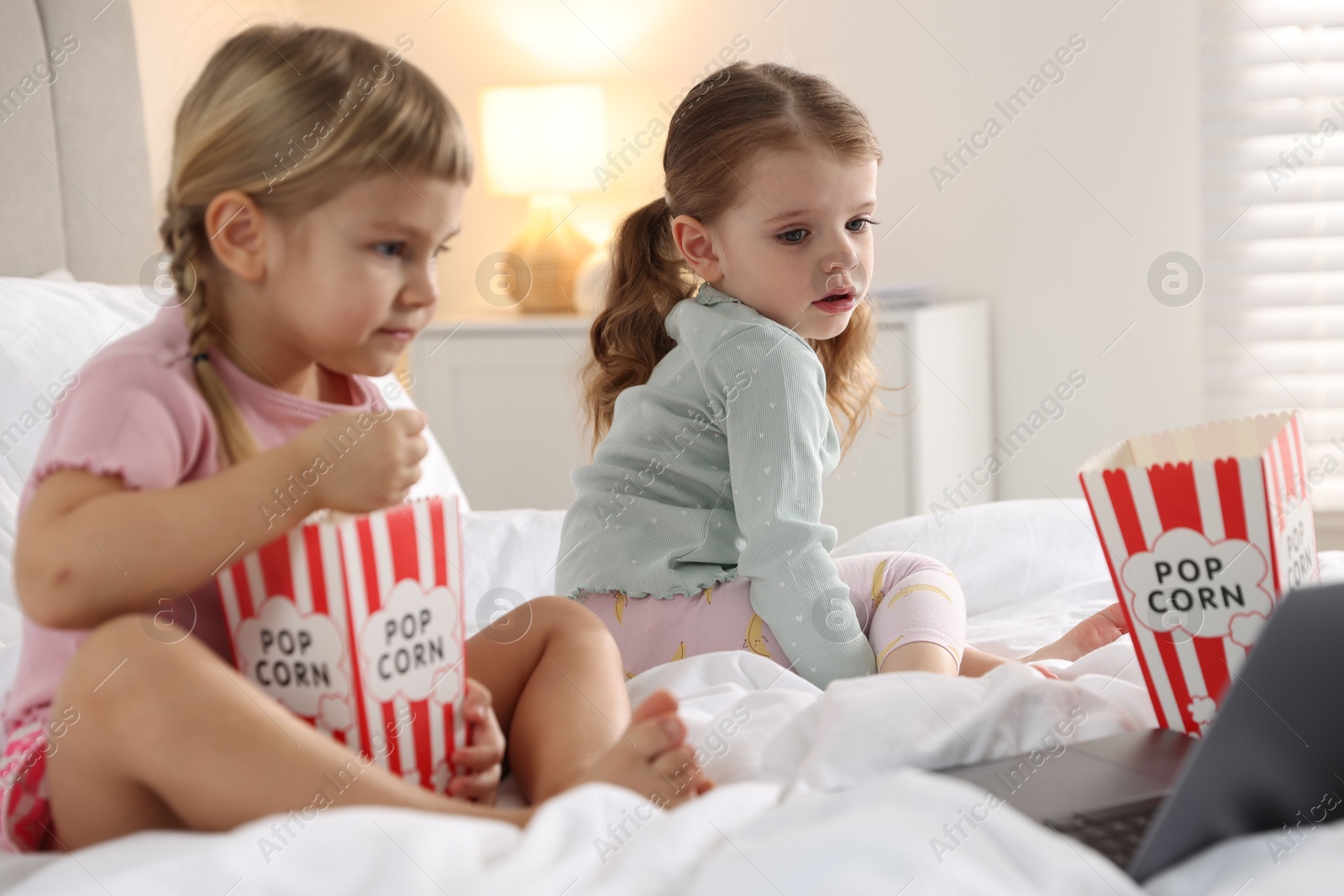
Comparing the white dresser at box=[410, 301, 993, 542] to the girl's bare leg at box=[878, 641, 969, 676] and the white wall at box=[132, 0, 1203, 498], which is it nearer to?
the white wall at box=[132, 0, 1203, 498]

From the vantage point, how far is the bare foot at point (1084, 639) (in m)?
1.06

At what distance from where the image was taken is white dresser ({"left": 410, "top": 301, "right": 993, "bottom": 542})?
221cm

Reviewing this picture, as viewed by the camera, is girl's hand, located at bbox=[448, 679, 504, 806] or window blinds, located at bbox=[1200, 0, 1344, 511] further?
window blinds, located at bbox=[1200, 0, 1344, 511]

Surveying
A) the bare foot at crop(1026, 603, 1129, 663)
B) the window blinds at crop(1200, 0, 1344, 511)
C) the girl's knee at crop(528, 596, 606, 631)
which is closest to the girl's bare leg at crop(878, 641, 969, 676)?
the bare foot at crop(1026, 603, 1129, 663)

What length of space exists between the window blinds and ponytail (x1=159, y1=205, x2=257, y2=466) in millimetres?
2158

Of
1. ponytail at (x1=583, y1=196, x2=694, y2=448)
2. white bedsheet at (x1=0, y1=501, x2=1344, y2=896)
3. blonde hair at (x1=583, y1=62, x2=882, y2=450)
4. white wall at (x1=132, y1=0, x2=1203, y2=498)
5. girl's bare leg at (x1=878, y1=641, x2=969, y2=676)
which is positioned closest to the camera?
white bedsheet at (x1=0, y1=501, x2=1344, y2=896)

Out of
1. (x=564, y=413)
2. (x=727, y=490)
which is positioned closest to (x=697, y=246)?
(x=727, y=490)

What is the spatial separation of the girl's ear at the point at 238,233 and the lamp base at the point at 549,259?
1893mm

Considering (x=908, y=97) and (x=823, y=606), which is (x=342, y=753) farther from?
(x=908, y=97)

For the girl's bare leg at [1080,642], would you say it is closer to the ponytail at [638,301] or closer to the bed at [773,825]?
the bed at [773,825]

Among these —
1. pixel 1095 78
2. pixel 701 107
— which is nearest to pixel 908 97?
pixel 1095 78

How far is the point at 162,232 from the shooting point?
69cm

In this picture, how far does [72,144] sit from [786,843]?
1607mm

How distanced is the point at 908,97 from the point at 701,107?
1.54 m
